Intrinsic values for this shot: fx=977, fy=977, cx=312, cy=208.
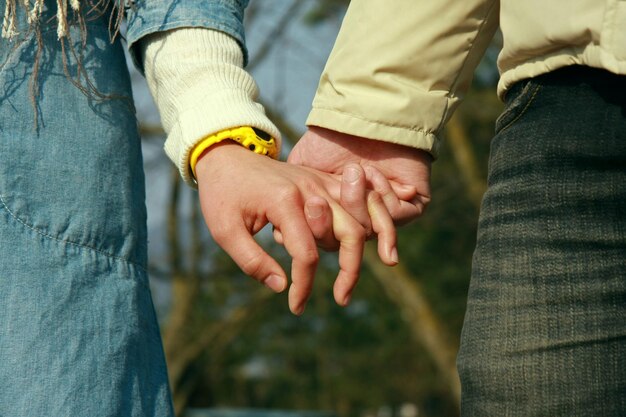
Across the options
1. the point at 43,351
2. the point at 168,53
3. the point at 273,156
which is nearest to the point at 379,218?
the point at 273,156

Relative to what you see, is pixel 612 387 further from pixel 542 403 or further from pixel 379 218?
Answer: pixel 379 218

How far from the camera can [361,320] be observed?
22641 millimetres

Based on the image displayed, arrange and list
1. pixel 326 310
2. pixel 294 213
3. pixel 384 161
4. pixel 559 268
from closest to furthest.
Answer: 1. pixel 559 268
2. pixel 294 213
3. pixel 384 161
4. pixel 326 310

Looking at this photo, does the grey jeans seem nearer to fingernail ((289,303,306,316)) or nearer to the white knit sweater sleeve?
fingernail ((289,303,306,316))

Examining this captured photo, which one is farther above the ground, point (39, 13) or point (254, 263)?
point (39, 13)

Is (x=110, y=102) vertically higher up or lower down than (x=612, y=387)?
higher up

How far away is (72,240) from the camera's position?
147 centimetres

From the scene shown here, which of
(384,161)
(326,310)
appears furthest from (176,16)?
(326,310)

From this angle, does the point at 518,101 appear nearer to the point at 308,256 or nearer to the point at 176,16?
the point at 308,256

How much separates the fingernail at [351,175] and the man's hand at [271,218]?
5 cm

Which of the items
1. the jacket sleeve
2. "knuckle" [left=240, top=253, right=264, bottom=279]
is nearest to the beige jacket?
the jacket sleeve

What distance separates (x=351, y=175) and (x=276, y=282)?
0.23 metres

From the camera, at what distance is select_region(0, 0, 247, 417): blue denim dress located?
1.42 meters

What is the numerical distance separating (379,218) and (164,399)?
0.46 m
